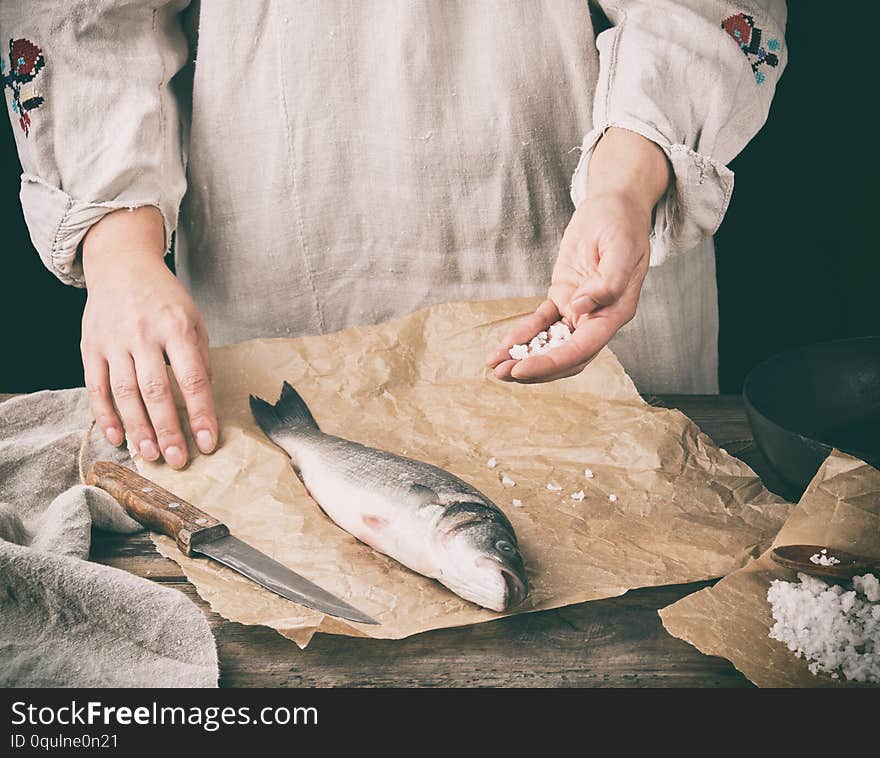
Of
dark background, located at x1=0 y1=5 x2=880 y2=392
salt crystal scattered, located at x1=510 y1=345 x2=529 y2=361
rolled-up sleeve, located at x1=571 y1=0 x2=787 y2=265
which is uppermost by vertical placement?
rolled-up sleeve, located at x1=571 y1=0 x2=787 y2=265

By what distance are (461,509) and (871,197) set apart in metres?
2.09

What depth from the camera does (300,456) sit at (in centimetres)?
139

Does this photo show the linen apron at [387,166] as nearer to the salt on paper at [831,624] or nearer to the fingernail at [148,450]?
the fingernail at [148,450]

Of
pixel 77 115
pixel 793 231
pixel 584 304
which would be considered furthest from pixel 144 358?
pixel 793 231

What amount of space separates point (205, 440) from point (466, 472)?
0.42m

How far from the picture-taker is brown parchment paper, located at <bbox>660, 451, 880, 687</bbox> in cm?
96

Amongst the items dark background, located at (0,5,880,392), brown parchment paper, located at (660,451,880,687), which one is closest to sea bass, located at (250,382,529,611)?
brown parchment paper, located at (660,451,880,687)

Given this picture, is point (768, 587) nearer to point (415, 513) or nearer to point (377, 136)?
point (415, 513)

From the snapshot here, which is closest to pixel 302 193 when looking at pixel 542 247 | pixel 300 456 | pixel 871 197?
pixel 542 247

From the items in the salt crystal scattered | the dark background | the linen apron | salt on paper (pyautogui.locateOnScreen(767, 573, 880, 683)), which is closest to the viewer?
salt on paper (pyautogui.locateOnScreen(767, 573, 880, 683))

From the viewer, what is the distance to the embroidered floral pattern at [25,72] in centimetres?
153

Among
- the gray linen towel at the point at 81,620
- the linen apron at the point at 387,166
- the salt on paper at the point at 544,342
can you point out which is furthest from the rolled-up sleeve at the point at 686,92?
the gray linen towel at the point at 81,620

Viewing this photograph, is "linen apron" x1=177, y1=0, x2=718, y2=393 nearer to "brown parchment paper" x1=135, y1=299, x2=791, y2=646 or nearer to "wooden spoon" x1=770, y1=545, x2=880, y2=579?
"brown parchment paper" x1=135, y1=299, x2=791, y2=646

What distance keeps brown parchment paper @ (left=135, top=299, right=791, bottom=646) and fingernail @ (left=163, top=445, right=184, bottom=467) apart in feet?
0.06
